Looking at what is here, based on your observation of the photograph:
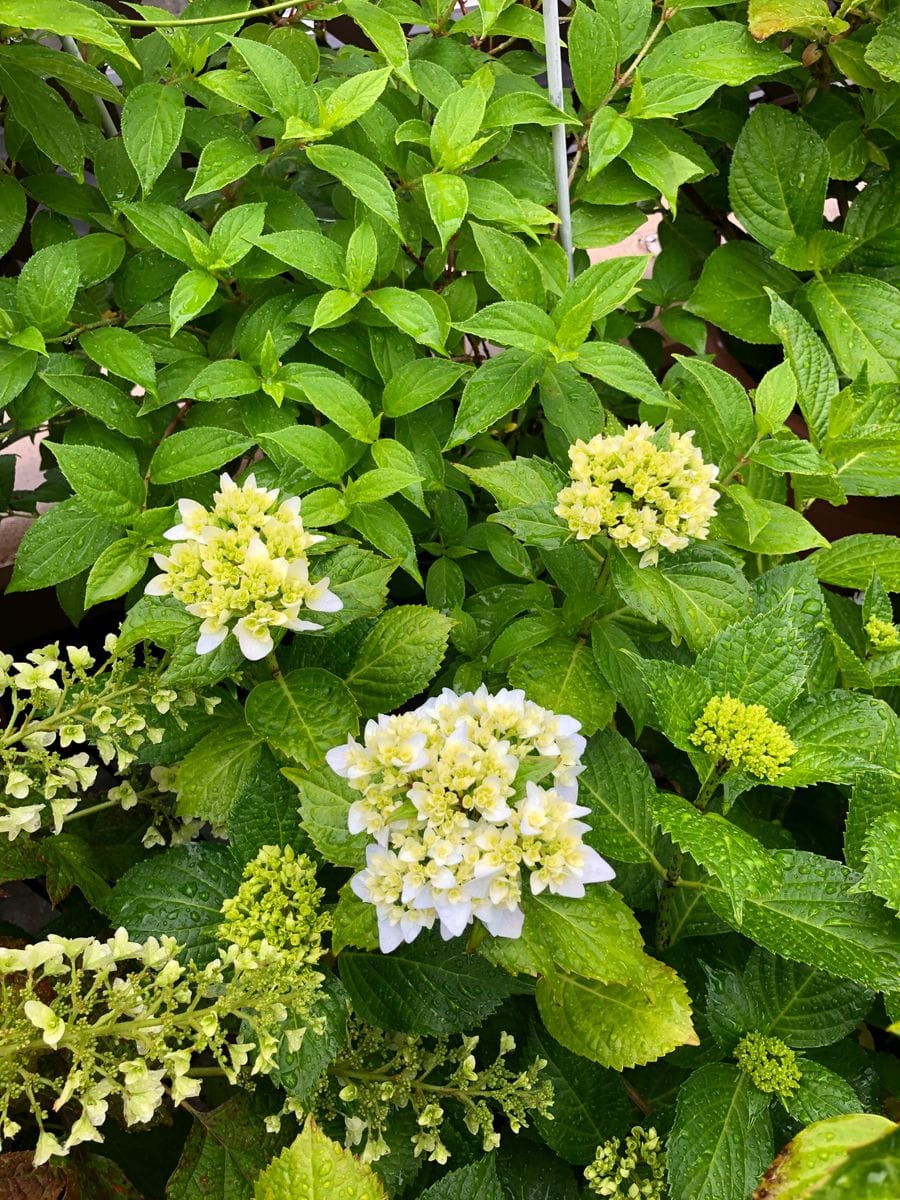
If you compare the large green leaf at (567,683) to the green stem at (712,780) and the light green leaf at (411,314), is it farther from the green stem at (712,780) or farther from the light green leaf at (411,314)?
the light green leaf at (411,314)

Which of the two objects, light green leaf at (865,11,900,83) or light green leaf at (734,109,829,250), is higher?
light green leaf at (865,11,900,83)

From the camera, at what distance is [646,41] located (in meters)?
1.08

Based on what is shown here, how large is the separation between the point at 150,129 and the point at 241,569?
500 mm

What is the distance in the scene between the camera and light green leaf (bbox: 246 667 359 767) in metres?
0.77

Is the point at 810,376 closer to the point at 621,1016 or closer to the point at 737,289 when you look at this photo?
the point at 737,289

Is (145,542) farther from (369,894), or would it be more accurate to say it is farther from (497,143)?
(497,143)

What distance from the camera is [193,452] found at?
2.90 ft

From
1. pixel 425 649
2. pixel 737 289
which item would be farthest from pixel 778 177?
pixel 425 649

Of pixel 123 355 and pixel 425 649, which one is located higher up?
pixel 123 355

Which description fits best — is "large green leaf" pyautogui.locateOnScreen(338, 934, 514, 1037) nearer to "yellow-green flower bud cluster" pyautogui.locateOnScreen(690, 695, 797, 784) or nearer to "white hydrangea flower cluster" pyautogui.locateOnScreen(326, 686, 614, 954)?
"white hydrangea flower cluster" pyautogui.locateOnScreen(326, 686, 614, 954)

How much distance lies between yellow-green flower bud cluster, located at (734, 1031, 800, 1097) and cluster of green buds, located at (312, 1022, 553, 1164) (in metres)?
0.18

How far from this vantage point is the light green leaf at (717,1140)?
75 cm

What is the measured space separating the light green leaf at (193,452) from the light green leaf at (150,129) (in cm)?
24

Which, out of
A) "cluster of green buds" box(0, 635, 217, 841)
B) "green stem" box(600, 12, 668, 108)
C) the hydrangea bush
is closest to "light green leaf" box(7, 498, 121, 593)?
the hydrangea bush
